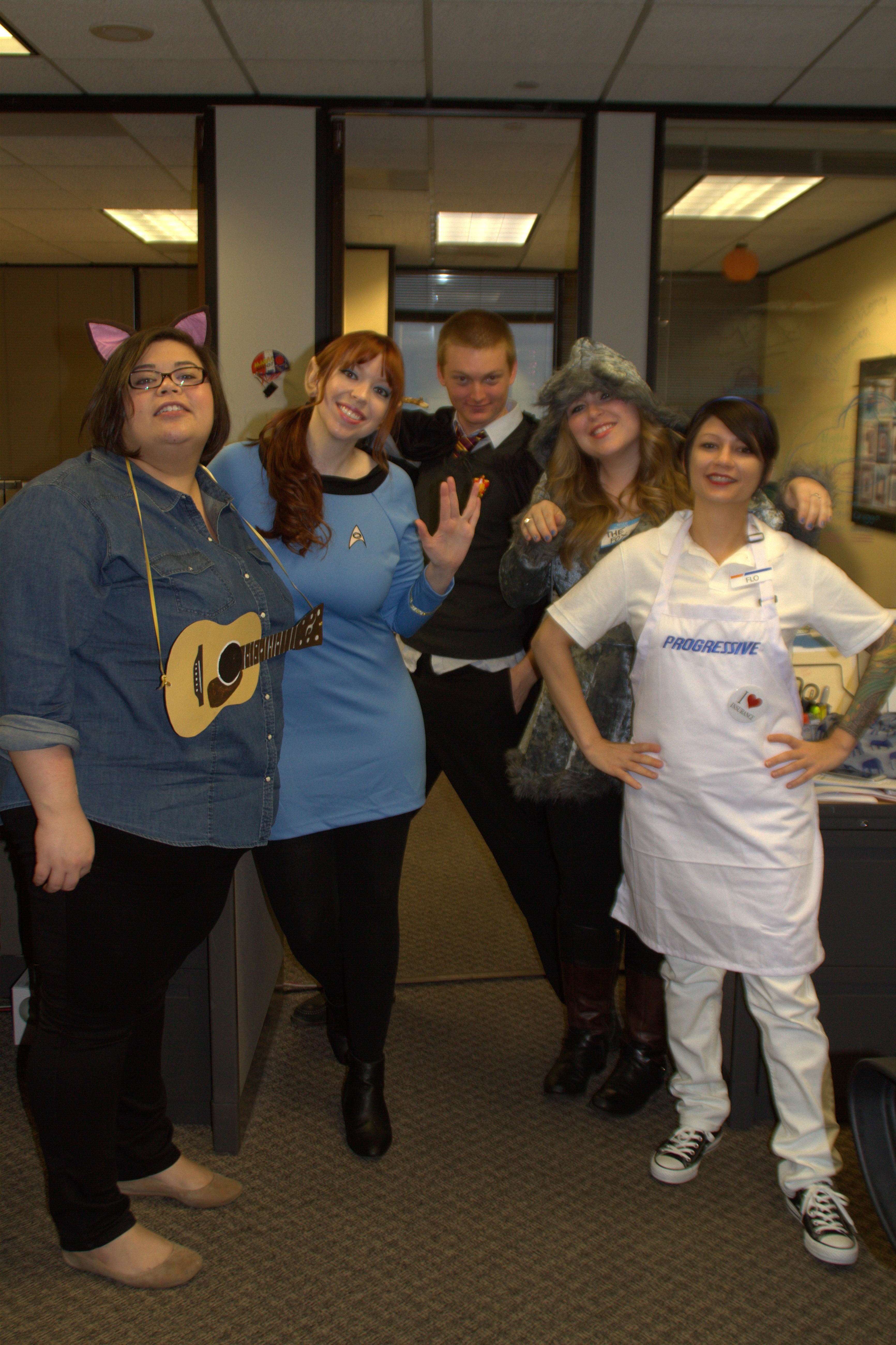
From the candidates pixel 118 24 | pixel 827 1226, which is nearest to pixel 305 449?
pixel 827 1226

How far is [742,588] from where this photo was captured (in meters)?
1.61

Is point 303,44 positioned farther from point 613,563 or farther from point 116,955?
point 116,955

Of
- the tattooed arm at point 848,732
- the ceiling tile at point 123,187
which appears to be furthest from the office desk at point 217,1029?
the ceiling tile at point 123,187

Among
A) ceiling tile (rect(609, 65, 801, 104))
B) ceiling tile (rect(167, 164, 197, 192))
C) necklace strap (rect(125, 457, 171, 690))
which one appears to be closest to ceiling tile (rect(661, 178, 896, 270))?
ceiling tile (rect(609, 65, 801, 104))

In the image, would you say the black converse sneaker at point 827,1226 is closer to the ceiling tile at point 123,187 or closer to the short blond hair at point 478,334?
the short blond hair at point 478,334

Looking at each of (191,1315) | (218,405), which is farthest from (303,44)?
(191,1315)

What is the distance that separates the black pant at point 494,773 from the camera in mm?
2209

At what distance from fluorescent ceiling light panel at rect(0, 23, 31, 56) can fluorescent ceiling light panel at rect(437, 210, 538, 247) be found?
218 centimetres

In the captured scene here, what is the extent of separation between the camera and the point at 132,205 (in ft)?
19.8

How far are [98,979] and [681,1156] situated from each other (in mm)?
1128

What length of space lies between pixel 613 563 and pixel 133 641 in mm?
847

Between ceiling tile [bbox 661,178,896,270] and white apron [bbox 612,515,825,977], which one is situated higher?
ceiling tile [bbox 661,178,896,270]

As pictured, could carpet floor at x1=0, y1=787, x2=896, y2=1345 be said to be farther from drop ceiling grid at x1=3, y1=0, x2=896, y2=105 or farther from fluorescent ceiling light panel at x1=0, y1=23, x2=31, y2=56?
fluorescent ceiling light panel at x1=0, y1=23, x2=31, y2=56

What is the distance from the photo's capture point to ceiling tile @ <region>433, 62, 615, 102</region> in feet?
12.0
